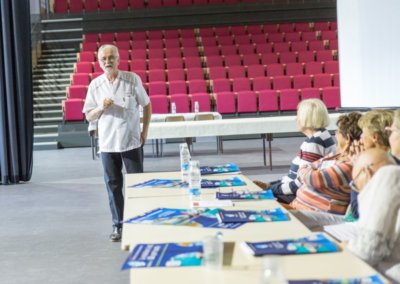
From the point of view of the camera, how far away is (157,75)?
14.1 metres

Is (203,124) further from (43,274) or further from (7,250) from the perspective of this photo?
(43,274)

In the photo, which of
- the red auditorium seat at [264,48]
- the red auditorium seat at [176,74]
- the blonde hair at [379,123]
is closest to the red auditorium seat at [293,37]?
the red auditorium seat at [264,48]

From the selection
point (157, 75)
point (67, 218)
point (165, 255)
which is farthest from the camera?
point (157, 75)

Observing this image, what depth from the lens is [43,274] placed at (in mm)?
4148

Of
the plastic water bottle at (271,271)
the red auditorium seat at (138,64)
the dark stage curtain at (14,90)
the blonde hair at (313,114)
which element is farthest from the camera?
the red auditorium seat at (138,64)

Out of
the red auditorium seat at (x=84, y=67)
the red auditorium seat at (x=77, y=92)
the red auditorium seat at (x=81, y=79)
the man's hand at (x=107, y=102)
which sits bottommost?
the man's hand at (x=107, y=102)

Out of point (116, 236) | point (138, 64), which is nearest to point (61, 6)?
point (138, 64)

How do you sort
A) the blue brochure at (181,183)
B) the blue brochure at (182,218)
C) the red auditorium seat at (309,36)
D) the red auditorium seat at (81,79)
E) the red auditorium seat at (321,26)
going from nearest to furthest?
the blue brochure at (182,218), the blue brochure at (181,183), the red auditorium seat at (81,79), the red auditorium seat at (309,36), the red auditorium seat at (321,26)

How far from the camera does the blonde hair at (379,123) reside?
285 centimetres

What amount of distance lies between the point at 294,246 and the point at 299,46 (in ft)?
45.5

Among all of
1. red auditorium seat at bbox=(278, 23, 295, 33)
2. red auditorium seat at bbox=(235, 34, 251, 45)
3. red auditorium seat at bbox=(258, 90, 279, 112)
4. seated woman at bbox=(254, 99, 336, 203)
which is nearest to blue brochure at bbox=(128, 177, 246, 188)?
seated woman at bbox=(254, 99, 336, 203)

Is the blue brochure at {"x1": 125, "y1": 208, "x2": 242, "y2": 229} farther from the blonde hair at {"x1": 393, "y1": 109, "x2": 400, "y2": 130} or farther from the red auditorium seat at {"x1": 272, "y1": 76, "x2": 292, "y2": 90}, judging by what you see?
the red auditorium seat at {"x1": 272, "y1": 76, "x2": 292, "y2": 90}

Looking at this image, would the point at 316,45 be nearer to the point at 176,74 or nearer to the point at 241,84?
the point at 241,84

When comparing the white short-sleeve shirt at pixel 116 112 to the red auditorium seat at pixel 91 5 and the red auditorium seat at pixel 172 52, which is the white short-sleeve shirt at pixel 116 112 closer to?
the red auditorium seat at pixel 172 52
